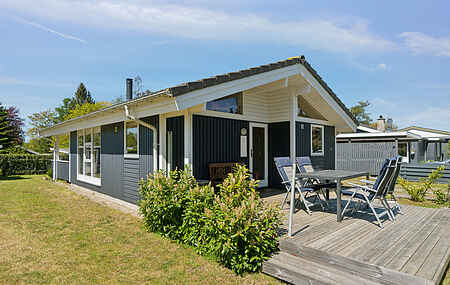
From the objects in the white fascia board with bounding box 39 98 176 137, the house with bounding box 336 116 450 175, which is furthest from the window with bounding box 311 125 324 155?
the house with bounding box 336 116 450 175

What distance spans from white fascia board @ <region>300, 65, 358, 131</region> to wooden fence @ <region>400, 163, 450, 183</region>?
381cm

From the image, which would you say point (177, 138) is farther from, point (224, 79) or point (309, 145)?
point (309, 145)

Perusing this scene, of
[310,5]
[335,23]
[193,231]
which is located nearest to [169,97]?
[193,231]

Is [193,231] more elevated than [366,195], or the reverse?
[366,195]

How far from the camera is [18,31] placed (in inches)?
346

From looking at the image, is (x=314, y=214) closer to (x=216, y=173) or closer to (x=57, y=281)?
(x=216, y=173)

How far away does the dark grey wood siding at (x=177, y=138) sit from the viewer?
5.52 metres

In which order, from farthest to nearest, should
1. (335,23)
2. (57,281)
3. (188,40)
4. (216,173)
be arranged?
(188,40)
(335,23)
(216,173)
(57,281)

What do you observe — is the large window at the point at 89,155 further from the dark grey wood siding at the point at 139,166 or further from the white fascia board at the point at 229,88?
the white fascia board at the point at 229,88

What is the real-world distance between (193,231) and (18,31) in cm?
946

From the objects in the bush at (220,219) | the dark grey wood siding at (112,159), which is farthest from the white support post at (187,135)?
the dark grey wood siding at (112,159)

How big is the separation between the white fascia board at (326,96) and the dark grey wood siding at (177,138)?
327 centimetres

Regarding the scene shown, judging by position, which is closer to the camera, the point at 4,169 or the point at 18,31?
the point at 18,31

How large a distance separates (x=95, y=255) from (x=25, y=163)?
54.0 ft
